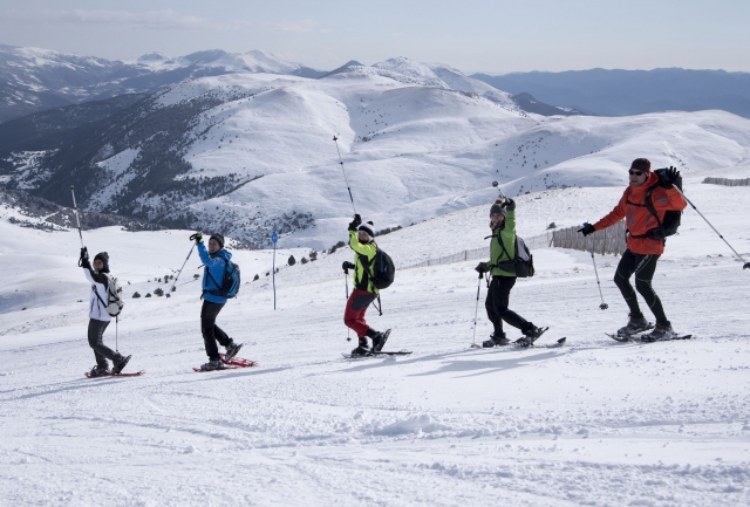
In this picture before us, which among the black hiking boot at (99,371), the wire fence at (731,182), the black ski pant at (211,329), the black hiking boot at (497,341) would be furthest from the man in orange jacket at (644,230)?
the wire fence at (731,182)

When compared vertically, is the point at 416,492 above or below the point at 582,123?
below

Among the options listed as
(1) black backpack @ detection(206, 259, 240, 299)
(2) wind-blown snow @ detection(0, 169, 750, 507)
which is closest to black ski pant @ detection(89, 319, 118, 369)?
(2) wind-blown snow @ detection(0, 169, 750, 507)

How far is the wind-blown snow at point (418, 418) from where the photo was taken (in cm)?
414

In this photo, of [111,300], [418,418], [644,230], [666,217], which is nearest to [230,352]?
[111,300]

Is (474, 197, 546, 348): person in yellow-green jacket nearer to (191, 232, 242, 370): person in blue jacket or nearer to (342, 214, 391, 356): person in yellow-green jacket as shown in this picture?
(342, 214, 391, 356): person in yellow-green jacket

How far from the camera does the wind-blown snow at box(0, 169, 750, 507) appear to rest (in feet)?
13.6

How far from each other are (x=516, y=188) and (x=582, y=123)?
68.4 m

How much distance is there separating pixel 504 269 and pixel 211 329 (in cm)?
399

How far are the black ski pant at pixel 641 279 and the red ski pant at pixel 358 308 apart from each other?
3066 mm

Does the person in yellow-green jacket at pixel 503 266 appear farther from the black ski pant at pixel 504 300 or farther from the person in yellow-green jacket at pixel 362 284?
the person in yellow-green jacket at pixel 362 284

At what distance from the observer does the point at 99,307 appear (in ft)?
32.5

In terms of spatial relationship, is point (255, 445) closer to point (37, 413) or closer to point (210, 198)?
point (37, 413)

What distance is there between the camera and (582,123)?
177 m

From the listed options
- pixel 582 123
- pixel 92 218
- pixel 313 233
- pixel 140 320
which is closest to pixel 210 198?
pixel 92 218
